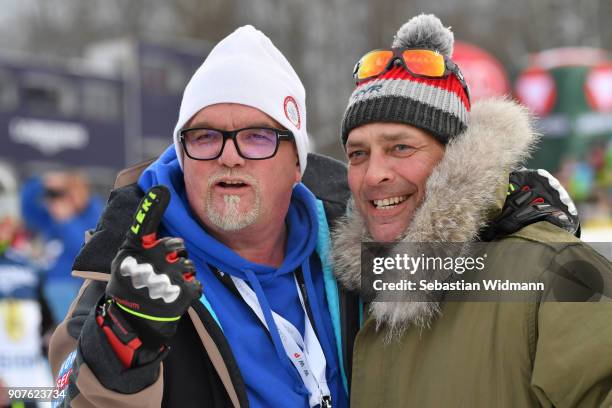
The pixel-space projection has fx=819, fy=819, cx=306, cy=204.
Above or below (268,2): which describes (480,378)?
below

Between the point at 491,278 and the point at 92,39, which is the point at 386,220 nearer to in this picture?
the point at 491,278

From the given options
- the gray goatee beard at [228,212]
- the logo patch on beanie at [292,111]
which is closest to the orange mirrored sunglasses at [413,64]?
the logo patch on beanie at [292,111]

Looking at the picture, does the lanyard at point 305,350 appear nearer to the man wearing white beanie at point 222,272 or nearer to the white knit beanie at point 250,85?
the man wearing white beanie at point 222,272

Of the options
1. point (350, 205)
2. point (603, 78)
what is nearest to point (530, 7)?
point (603, 78)

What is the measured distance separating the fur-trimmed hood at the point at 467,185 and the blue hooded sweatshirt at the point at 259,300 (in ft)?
1.13

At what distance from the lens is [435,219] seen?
2.30m

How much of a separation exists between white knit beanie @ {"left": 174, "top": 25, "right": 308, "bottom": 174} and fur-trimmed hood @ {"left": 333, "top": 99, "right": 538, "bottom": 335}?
2.31 feet

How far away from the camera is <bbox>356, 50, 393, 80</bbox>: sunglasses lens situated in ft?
8.57

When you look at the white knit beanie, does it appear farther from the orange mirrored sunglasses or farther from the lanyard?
the lanyard

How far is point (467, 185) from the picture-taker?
230cm

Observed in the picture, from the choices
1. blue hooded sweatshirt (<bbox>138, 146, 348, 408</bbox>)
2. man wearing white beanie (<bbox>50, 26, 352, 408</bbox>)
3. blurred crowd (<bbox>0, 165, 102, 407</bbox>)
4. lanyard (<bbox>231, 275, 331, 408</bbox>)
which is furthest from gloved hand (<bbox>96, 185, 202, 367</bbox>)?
blurred crowd (<bbox>0, 165, 102, 407</bbox>)

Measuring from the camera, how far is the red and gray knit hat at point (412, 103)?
2459 millimetres

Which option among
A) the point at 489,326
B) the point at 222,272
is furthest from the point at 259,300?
the point at 489,326

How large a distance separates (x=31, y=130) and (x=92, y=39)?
66.1 feet
